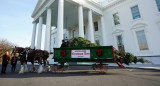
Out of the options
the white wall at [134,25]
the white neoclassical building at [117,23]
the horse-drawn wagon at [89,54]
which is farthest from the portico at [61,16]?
the horse-drawn wagon at [89,54]

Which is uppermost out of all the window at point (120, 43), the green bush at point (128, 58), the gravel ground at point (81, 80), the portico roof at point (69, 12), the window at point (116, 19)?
the portico roof at point (69, 12)

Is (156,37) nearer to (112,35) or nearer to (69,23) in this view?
(112,35)

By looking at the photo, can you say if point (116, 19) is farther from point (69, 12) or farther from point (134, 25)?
point (69, 12)

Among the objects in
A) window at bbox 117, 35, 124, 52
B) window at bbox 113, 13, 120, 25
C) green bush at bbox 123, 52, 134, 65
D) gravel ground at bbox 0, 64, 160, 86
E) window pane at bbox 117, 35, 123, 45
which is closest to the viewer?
gravel ground at bbox 0, 64, 160, 86

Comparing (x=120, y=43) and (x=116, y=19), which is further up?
(x=116, y=19)

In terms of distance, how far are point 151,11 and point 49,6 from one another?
16661mm

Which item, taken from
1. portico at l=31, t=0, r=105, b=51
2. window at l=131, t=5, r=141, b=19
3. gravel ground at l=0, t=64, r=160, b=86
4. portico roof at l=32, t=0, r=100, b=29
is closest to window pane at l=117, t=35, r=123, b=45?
portico at l=31, t=0, r=105, b=51

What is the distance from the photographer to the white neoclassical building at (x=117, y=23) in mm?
12258

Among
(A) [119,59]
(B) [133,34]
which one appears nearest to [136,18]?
(B) [133,34]

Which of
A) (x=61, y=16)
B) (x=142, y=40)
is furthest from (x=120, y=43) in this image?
(x=61, y=16)

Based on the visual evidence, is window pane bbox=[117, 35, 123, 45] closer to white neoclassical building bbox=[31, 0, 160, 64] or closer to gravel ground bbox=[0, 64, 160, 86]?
white neoclassical building bbox=[31, 0, 160, 64]

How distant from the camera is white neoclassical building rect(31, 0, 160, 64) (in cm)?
1226

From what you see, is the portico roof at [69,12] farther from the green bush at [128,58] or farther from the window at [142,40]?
the green bush at [128,58]

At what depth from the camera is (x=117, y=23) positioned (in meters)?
17.1
